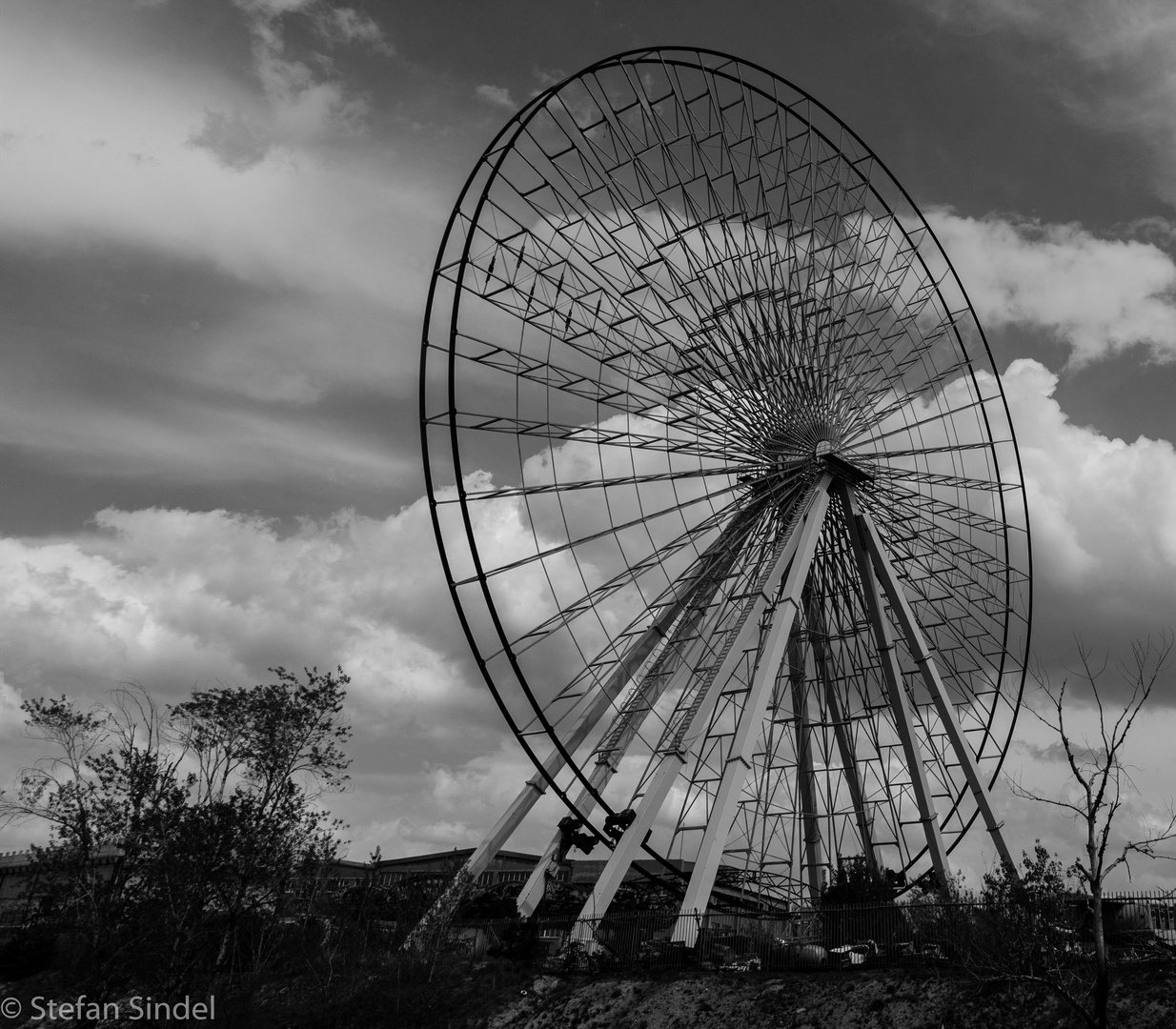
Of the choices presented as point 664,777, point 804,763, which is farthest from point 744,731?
point 804,763

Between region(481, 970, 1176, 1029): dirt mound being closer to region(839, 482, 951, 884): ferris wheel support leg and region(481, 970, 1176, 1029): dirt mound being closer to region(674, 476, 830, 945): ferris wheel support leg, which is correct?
region(674, 476, 830, 945): ferris wheel support leg

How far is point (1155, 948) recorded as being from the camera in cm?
2325

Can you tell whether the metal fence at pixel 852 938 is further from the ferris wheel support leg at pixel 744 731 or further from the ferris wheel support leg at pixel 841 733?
the ferris wheel support leg at pixel 841 733

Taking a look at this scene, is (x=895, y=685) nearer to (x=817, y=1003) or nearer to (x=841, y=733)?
(x=841, y=733)

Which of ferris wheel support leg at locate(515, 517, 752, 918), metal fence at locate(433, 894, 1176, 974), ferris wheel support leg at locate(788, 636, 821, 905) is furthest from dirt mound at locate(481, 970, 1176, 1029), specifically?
ferris wheel support leg at locate(788, 636, 821, 905)

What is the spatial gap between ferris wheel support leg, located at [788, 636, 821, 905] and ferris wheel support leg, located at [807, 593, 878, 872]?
0.63 m

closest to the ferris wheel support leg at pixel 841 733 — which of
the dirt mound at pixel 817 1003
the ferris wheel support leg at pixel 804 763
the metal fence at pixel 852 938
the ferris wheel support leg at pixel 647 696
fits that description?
the ferris wheel support leg at pixel 804 763

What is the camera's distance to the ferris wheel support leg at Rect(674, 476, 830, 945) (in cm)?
2673

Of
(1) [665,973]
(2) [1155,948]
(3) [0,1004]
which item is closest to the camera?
(2) [1155,948]

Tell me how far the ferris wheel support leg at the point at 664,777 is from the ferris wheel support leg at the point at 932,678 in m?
3.46

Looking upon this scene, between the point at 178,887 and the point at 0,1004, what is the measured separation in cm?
952

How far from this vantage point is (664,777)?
29.7m

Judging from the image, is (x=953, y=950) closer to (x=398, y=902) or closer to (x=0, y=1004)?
(x=398, y=902)

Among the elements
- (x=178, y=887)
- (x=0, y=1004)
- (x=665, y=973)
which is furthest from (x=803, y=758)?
(x=0, y=1004)
